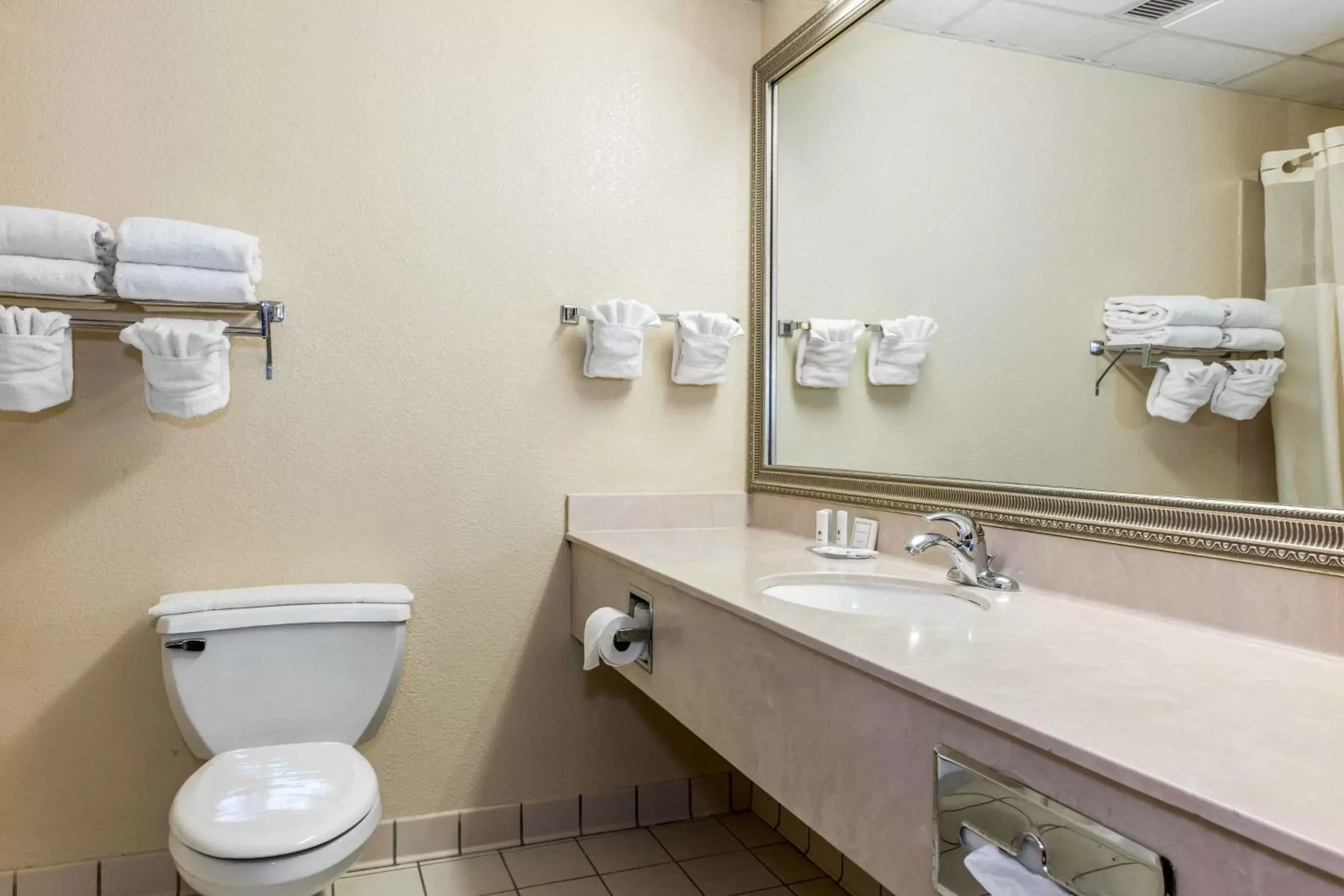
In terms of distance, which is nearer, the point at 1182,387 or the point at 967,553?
the point at 1182,387

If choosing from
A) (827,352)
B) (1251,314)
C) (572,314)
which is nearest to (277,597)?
(572,314)

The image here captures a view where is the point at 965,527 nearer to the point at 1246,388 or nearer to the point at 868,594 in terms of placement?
the point at 868,594

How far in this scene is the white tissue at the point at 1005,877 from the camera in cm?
→ 72

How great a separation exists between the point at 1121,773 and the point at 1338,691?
0.40 m

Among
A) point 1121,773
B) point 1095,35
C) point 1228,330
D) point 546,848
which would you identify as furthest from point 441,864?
point 1095,35

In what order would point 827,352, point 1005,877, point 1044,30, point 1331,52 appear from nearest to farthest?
point 1005,877, point 1331,52, point 1044,30, point 827,352

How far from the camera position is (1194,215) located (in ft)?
3.79

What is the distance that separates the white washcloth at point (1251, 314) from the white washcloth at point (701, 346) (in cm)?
120

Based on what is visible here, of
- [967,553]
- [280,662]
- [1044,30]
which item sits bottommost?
[280,662]

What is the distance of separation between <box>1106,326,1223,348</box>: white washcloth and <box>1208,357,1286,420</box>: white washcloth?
0.05m

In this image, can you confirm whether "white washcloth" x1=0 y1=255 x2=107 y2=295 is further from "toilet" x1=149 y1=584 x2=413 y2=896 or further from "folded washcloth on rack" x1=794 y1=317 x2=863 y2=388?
"folded washcloth on rack" x1=794 y1=317 x2=863 y2=388

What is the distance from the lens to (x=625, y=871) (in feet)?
6.49

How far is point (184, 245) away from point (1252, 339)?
71.6 inches

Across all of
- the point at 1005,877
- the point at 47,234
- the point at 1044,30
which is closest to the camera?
the point at 1005,877
